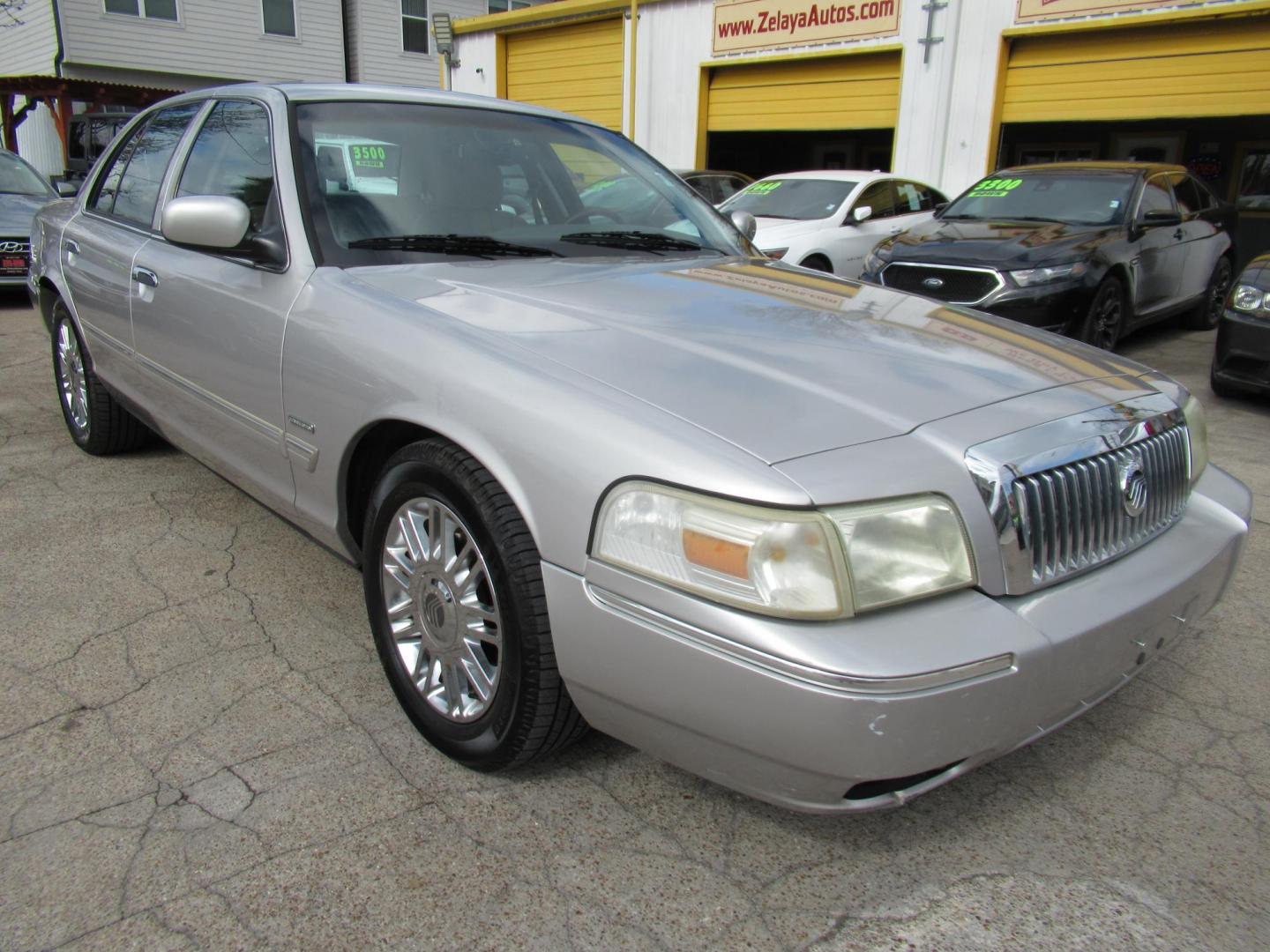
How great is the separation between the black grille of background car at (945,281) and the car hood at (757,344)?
13.4ft

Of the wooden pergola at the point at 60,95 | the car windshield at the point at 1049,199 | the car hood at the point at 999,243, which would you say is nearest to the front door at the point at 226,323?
the car hood at the point at 999,243

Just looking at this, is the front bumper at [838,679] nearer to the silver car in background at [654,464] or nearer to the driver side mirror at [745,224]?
the silver car in background at [654,464]

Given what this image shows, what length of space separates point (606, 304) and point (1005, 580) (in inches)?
46.0

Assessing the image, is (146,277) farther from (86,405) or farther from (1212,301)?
(1212,301)

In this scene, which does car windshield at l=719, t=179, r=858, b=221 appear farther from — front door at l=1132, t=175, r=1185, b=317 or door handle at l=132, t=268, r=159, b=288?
door handle at l=132, t=268, r=159, b=288

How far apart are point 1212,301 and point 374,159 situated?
889 centimetres

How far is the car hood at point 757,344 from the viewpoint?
6.30 feet

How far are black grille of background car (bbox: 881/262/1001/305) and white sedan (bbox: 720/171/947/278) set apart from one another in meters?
1.78

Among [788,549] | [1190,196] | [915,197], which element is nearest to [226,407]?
[788,549]

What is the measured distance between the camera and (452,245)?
283cm

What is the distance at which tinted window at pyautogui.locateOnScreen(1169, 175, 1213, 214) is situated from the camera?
8.33 meters

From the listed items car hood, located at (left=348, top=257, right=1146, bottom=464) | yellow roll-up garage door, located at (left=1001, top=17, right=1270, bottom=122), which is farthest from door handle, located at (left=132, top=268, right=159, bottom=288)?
yellow roll-up garage door, located at (left=1001, top=17, right=1270, bottom=122)

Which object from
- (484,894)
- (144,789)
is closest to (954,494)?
(484,894)

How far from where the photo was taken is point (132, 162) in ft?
13.3
